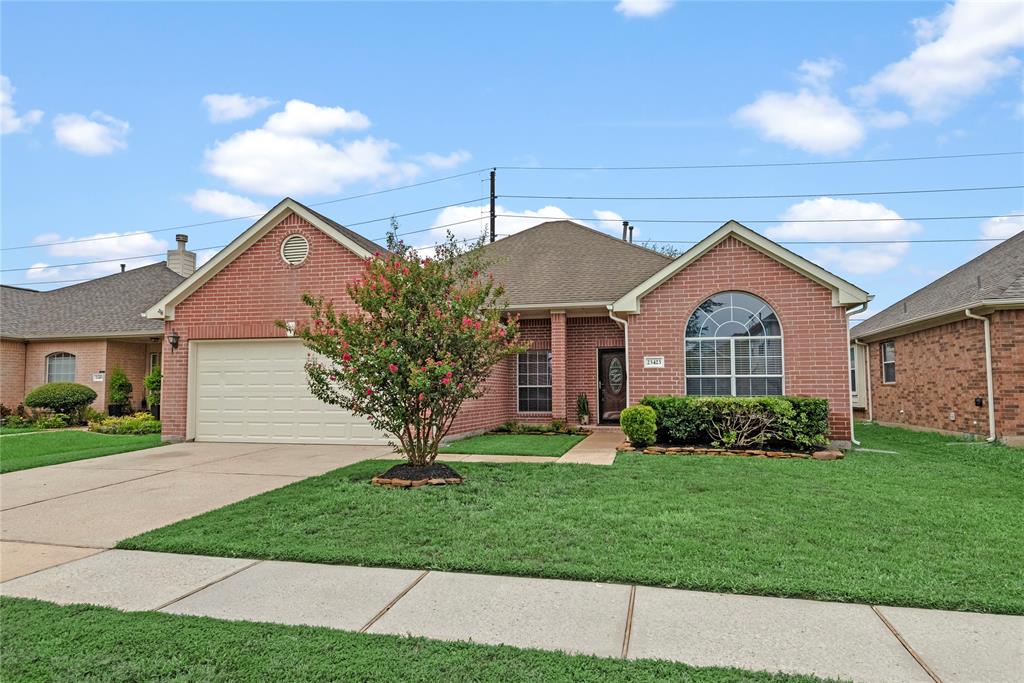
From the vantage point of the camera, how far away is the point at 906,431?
1526cm

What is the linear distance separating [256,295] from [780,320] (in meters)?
11.2

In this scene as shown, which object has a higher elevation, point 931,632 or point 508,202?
point 508,202

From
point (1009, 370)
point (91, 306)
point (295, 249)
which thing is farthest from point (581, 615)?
point (91, 306)

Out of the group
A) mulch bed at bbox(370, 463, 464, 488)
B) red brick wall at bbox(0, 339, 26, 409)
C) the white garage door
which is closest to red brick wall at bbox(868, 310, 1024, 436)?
mulch bed at bbox(370, 463, 464, 488)

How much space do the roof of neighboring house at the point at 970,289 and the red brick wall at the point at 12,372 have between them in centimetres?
2781

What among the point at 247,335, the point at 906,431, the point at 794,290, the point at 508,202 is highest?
the point at 508,202

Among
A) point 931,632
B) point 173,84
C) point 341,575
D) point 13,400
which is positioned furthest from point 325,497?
point 13,400

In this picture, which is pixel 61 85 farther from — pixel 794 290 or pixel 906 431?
pixel 906 431

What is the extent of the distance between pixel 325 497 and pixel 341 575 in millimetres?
2647

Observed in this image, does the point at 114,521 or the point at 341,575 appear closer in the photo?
the point at 341,575

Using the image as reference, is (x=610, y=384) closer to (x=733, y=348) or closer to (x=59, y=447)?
(x=733, y=348)

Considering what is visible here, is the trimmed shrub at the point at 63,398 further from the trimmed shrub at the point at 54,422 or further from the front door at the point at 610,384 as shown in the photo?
the front door at the point at 610,384

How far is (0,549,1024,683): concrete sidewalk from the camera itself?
119 inches


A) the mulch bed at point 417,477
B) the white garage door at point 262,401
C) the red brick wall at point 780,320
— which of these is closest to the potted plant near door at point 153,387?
the white garage door at point 262,401
